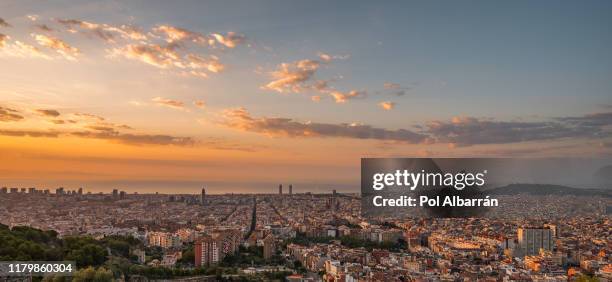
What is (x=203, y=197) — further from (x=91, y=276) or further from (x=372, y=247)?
(x=91, y=276)

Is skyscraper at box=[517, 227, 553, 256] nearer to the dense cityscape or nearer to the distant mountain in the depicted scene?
the dense cityscape

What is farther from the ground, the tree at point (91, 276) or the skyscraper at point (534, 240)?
the tree at point (91, 276)

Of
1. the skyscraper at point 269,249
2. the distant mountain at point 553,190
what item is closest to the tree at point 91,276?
the skyscraper at point 269,249

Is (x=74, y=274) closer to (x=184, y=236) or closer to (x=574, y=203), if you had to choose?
(x=184, y=236)

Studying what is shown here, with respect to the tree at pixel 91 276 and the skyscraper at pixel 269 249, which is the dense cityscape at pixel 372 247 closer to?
the skyscraper at pixel 269 249

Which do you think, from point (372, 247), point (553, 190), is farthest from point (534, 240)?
point (372, 247)

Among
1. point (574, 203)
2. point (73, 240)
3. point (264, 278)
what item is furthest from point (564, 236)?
point (73, 240)

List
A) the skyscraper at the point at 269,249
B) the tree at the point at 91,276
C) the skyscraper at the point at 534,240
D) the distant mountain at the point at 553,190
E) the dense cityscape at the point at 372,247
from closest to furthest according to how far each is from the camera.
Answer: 1. the tree at the point at 91,276
2. the dense cityscape at the point at 372,247
3. the distant mountain at the point at 553,190
4. the skyscraper at the point at 269,249
5. the skyscraper at the point at 534,240
